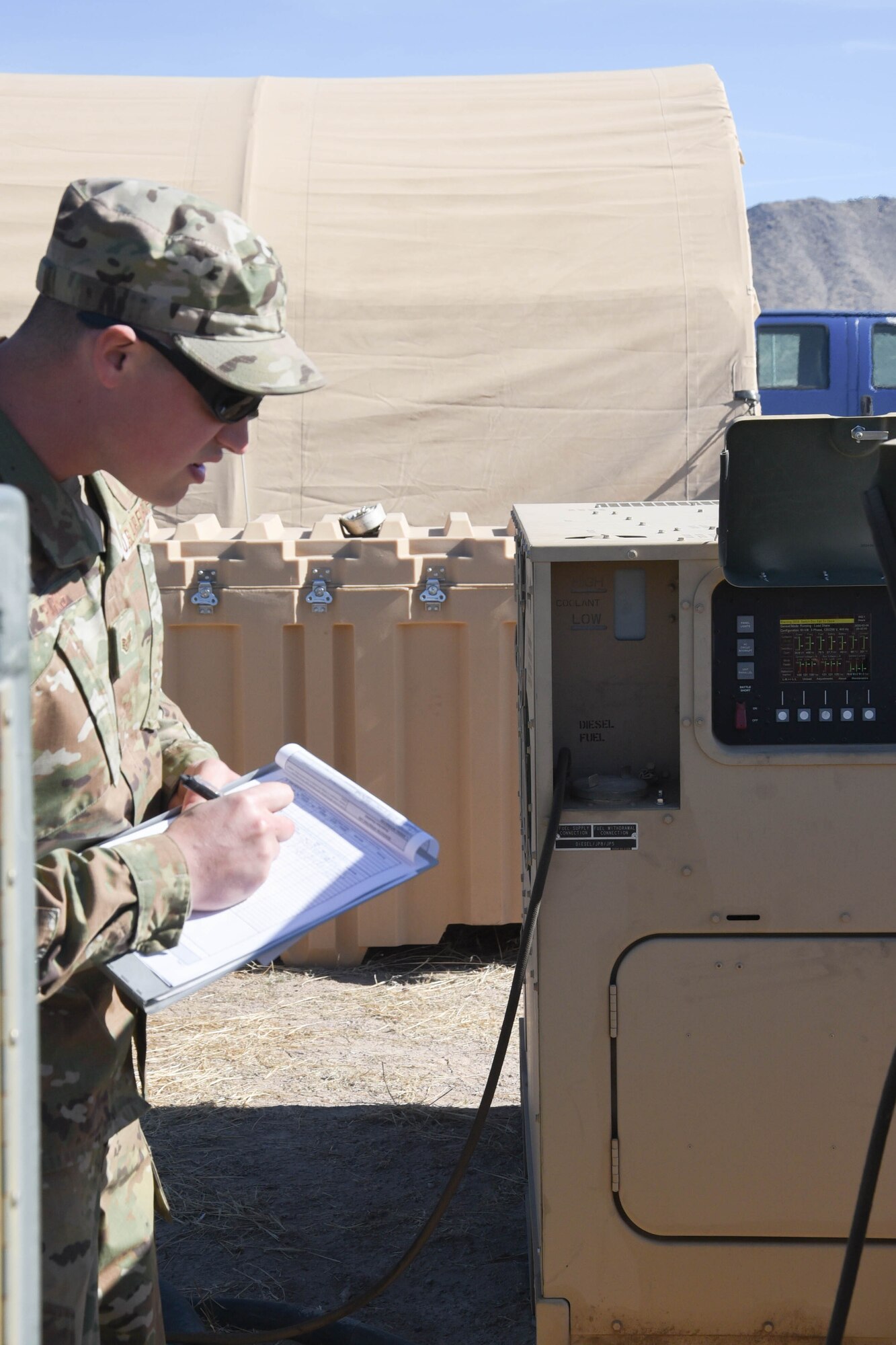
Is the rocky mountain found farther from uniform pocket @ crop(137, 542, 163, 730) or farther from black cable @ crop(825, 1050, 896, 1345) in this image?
black cable @ crop(825, 1050, 896, 1345)

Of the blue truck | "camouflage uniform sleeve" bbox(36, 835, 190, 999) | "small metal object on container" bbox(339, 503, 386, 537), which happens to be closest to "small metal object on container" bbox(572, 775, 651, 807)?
"camouflage uniform sleeve" bbox(36, 835, 190, 999)

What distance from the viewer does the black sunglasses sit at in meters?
1.72

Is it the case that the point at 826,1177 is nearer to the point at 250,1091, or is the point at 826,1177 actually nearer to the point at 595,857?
the point at 595,857

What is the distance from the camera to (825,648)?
249 centimetres

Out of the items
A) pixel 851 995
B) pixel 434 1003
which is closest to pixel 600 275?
pixel 434 1003

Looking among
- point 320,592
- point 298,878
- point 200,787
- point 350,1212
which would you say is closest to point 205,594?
point 320,592

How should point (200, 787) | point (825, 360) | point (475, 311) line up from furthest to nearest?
point (825, 360) < point (475, 311) < point (200, 787)

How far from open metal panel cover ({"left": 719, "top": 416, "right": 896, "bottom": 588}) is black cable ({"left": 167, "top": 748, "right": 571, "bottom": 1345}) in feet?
1.65

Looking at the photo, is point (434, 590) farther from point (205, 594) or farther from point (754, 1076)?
point (754, 1076)

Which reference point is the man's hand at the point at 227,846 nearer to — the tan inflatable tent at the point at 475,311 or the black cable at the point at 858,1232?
the black cable at the point at 858,1232

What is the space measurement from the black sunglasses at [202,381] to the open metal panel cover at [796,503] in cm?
92

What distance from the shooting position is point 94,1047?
1.95 meters

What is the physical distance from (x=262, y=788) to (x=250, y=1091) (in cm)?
250

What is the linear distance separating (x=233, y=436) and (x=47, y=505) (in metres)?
0.27
